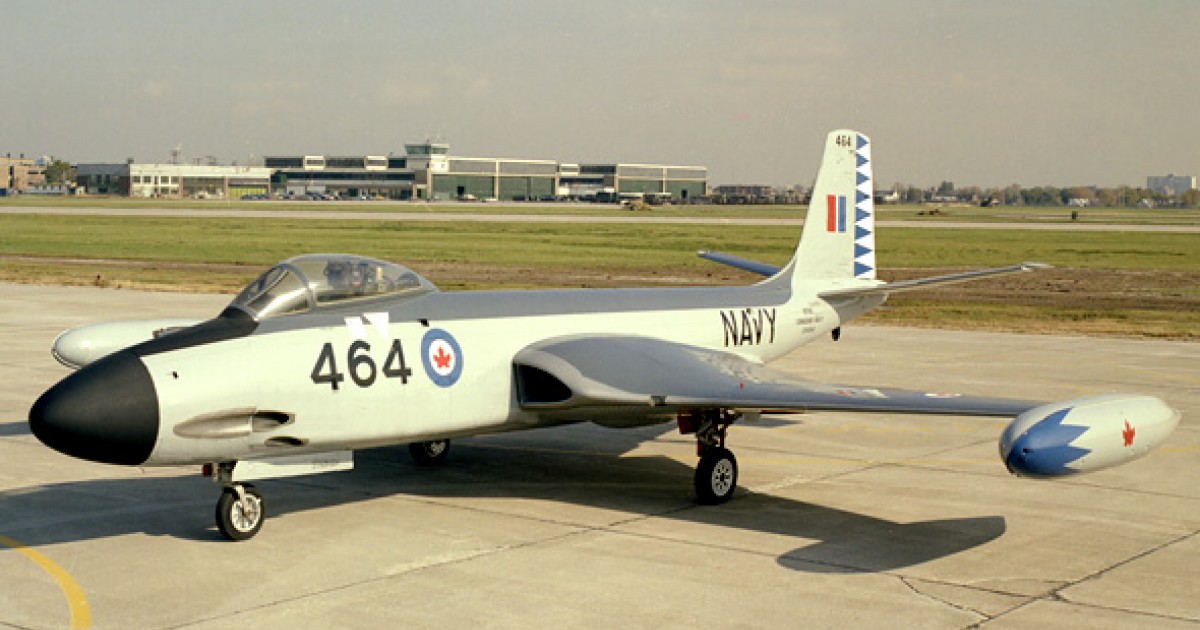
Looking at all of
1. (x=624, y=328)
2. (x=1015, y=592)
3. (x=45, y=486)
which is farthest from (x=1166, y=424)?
(x=45, y=486)

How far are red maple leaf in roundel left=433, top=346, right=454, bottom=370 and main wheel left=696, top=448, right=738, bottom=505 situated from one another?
3128 millimetres

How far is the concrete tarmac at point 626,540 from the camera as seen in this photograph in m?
11.2

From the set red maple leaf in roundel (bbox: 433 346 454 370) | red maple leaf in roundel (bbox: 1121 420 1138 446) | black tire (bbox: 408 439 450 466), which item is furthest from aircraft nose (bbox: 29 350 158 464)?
red maple leaf in roundel (bbox: 1121 420 1138 446)

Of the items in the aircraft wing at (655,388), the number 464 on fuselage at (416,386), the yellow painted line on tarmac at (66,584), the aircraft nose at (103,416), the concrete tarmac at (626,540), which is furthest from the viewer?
the aircraft wing at (655,388)

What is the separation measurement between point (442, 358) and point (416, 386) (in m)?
0.51

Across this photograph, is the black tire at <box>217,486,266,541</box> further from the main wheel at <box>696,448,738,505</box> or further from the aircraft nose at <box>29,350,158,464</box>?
the main wheel at <box>696,448,738,505</box>

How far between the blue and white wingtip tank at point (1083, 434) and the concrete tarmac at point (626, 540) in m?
1.14

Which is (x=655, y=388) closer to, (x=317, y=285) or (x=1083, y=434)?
(x=317, y=285)

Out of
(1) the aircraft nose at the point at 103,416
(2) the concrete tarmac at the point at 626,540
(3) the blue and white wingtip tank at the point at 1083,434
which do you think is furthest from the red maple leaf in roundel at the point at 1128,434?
(1) the aircraft nose at the point at 103,416

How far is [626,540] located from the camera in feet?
44.9

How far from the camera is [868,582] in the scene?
12.1 meters

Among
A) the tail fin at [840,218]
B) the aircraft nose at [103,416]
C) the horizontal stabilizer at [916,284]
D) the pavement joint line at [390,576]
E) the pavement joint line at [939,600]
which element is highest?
the tail fin at [840,218]

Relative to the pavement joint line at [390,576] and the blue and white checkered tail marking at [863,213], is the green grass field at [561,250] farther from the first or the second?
the pavement joint line at [390,576]

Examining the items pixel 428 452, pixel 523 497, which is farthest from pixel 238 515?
pixel 428 452
